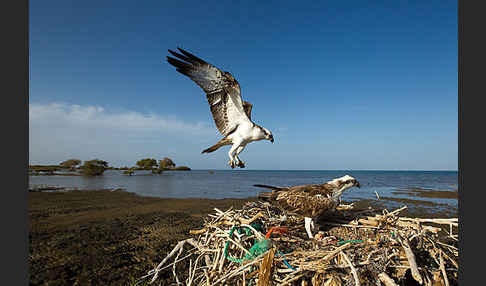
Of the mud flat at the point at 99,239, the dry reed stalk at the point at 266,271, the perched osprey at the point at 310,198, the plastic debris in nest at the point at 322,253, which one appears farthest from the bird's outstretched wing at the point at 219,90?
the mud flat at the point at 99,239

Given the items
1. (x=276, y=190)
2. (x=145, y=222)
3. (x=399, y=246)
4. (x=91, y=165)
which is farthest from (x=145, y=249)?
(x=91, y=165)

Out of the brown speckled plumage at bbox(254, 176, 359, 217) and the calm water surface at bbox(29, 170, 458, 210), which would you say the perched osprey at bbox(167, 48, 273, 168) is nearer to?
the brown speckled plumage at bbox(254, 176, 359, 217)

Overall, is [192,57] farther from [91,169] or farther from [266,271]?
[91,169]

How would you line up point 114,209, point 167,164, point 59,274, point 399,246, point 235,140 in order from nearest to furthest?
point 399,246 → point 235,140 → point 59,274 → point 114,209 → point 167,164

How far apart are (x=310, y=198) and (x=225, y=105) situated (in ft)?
5.48

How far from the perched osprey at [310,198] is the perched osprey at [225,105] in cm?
78

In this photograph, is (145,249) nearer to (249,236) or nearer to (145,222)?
(145,222)

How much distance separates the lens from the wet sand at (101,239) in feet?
15.4

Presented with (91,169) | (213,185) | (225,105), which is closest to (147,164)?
(91,169)

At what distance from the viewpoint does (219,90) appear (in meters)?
2.62

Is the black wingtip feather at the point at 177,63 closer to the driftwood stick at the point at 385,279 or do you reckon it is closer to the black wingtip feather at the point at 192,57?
the black wingtip feather at the point at 192,57

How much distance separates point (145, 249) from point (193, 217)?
362cm

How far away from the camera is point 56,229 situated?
7.54 metres

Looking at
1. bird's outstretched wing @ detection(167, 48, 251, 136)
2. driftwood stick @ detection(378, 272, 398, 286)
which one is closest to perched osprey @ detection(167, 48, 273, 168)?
bird's outstretched wing @ detection(167, 48, 251, 136)
